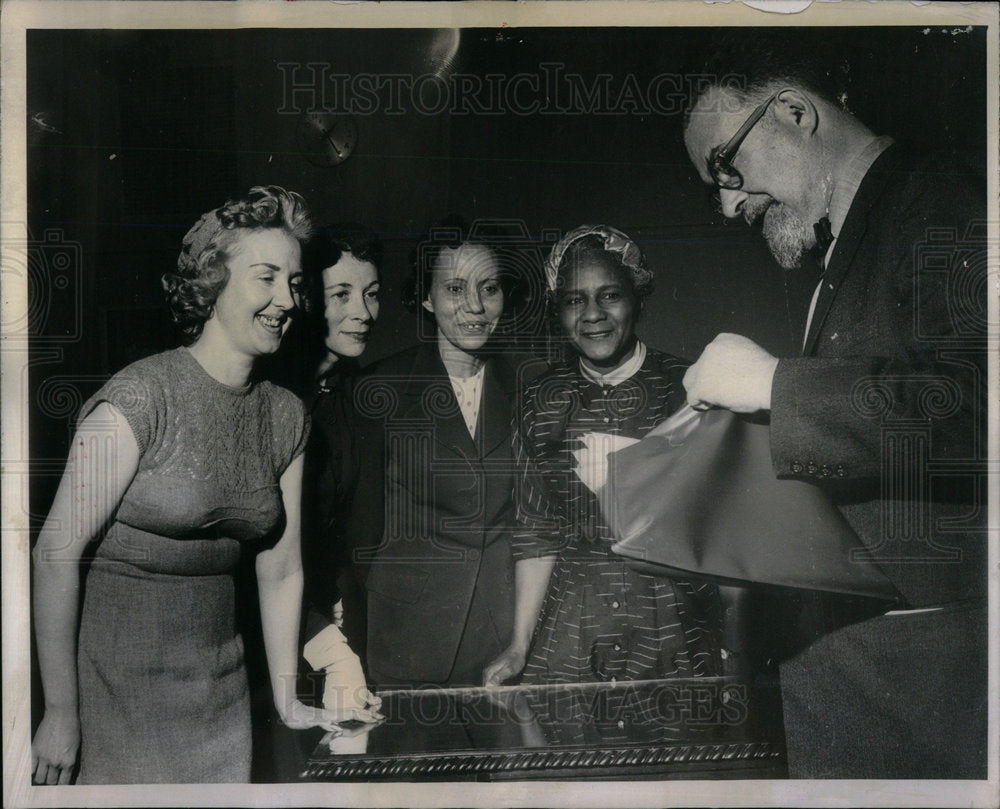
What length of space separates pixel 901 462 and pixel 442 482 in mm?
1290

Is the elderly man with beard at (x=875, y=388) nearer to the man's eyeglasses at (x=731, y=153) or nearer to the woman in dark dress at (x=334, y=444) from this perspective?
the man's eyeglasses at (x=731, y=153)

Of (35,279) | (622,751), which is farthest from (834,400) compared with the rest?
(35,279)

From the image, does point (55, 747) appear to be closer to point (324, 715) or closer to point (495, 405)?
point (324, 715)

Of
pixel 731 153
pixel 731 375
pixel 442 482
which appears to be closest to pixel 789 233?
pixel 731 153

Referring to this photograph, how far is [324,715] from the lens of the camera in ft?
8.13

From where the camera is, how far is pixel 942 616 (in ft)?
8.17

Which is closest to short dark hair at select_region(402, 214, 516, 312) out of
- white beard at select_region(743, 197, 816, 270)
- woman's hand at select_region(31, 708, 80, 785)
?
white beard at select_region(743, 197, 816, 270)

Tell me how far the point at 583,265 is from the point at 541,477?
0.60m

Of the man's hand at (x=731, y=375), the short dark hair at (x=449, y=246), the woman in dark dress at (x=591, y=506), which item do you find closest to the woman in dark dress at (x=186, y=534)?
the short dark hair at (x=449, y=246)

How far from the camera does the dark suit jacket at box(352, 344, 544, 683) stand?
2457 millimetres

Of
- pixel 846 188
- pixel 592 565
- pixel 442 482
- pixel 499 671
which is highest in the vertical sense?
pixel 846 188

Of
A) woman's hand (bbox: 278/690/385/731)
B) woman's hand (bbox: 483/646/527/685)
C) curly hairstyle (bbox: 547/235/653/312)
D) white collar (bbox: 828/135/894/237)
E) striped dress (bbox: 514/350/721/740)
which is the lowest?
woman's hand (bbox: 278/690/385/731)

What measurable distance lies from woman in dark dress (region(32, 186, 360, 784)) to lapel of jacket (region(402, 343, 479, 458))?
0.31m

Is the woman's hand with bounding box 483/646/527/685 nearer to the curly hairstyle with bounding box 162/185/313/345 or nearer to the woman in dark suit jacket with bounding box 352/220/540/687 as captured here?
the woman in dark suit jacket with bounding box 352/220/540/687
